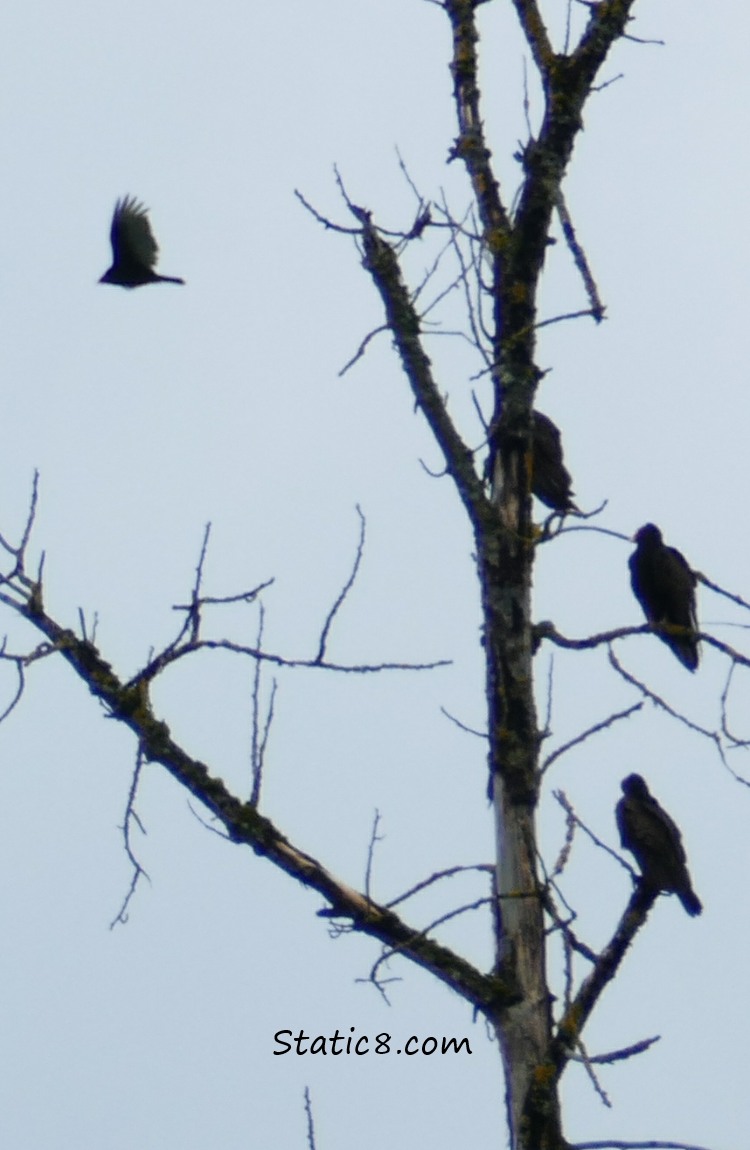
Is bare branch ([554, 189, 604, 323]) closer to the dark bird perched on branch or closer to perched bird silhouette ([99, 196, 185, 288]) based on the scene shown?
Result: the dark bird perched on branch

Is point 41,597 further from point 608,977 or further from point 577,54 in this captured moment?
point 577,54

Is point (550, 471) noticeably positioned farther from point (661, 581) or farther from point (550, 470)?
point (661, 581)

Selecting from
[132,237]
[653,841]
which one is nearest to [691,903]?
[653,841]

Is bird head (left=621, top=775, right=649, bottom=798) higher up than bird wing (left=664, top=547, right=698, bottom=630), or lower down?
lower down

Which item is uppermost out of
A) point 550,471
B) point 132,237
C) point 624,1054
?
point 132,237

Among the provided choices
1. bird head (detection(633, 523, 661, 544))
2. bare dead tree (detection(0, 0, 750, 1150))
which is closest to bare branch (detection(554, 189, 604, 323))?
bare dead tree (detection(0, 0, 750, 1150))

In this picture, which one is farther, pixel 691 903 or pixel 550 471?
pixel 550 471

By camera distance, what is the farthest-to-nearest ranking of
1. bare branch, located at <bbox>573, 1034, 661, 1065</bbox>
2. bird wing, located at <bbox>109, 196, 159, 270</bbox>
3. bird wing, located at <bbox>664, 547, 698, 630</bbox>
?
1. bird wing, located at <bbox>109, 196, 159, 270</bbox>
2. bird wing, located at <bbox>664, 547, 698, 630</bbox>
3. bare branch, located at <bbox>573, 1034, 661, 1065</bbox>

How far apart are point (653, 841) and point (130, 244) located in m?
3.80

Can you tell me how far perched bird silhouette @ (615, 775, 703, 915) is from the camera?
17.2ft

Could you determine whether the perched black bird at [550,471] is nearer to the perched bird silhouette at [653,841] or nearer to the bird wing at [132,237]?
the perched bird silhouette at [653,841]

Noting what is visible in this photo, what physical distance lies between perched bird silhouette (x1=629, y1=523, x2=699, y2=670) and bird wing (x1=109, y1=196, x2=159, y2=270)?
250 cm

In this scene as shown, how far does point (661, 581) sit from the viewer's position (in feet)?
22.7

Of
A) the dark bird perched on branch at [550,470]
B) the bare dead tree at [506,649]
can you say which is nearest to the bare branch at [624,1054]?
the bare dead tree at [506,649]
